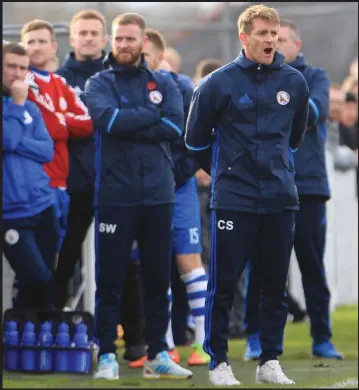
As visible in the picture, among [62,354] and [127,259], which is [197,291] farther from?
[127,259]

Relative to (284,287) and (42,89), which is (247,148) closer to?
(284,287)

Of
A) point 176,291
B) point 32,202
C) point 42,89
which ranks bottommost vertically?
→ point 176,291

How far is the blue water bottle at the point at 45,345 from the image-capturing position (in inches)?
348

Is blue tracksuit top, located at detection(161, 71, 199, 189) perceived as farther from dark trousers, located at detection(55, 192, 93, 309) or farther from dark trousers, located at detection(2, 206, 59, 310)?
dark trousers, located at detection(2, 206, 59, 310)

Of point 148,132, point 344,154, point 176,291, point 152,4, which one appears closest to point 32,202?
point 148,132

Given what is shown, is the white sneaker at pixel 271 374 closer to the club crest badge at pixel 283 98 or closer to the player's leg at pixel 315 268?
the club crest badge at pixel 283 98

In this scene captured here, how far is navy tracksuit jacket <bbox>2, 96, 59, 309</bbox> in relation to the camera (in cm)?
894

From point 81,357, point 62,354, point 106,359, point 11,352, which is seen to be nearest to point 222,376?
point 106,359

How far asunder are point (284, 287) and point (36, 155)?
2.05 m

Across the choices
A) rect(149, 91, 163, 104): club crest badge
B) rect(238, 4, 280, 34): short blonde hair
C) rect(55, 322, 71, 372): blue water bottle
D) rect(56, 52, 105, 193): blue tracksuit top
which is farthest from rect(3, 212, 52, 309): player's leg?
rect(238, 4, 280, 34): short blonde hair

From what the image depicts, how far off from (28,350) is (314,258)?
6.56 feet

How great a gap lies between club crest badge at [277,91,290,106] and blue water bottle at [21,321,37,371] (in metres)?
2.35

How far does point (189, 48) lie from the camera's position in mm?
22734

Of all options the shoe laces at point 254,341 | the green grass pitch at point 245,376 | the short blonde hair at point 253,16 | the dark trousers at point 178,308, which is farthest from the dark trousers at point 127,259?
the dark trousers at point 178,308
